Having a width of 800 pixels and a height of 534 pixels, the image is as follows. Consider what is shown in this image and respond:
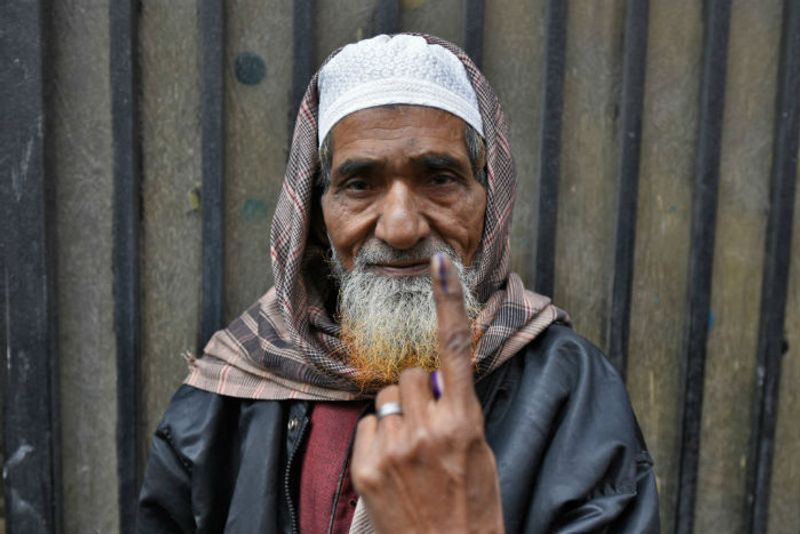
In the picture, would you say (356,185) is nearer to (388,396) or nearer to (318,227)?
(318,227)

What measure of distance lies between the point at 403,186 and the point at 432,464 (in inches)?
26.2

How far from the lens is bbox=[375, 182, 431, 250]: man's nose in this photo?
150 centimetres

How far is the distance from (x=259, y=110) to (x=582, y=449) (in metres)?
1.24

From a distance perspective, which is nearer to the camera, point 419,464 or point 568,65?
point 419,464

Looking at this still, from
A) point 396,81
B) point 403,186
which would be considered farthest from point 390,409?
point 396,81

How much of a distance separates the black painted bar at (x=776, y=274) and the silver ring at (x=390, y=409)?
1455 mm

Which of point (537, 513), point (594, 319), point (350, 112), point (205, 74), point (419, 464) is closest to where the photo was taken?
point (419, 464)

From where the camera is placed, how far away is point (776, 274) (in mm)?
2078

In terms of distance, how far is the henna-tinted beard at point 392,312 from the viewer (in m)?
1.56

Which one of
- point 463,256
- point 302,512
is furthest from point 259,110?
point 302,512

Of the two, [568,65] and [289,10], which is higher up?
[289,10]

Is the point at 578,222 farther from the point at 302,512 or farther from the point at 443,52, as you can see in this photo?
the point at 302,512

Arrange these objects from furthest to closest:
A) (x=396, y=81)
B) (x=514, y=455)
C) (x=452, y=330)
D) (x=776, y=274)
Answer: (x=776, y=274) < (x=396, y=81) < (x=514, y=455) < (x=452, y=330)

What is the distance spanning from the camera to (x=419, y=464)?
105 cm
